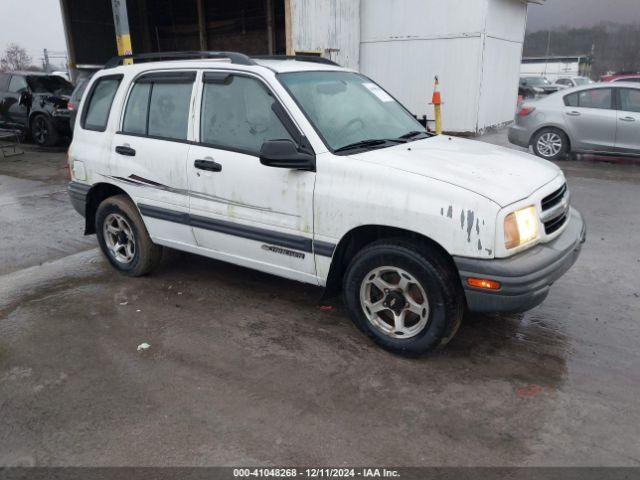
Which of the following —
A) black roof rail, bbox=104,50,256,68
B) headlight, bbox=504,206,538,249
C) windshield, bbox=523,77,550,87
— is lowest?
windshield, bbox=523,77,550,87

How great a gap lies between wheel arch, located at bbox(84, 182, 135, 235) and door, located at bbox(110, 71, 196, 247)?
0.25 metres

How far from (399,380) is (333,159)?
1485 mm

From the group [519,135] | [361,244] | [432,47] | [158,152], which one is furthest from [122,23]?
[432,47]

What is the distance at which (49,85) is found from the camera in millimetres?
14109

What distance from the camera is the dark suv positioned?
1343 cm

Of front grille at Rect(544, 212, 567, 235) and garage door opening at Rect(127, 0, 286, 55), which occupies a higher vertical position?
garage door opening at Rect(127, 0, 286, 55)

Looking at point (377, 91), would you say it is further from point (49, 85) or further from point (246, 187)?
point (49, 85)

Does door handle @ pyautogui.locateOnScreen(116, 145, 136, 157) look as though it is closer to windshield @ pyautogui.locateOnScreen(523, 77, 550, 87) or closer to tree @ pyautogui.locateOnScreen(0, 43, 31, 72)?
windshield @ pyautogui.locateOnScreen(523, 77, 550, 87)

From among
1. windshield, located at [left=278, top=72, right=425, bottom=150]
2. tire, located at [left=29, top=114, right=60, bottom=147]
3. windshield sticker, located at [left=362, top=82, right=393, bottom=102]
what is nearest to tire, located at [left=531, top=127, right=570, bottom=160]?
windshield, located at [left=278, top=72, right=425, bottom=150]

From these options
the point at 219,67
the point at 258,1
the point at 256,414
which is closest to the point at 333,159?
the point at 219,67

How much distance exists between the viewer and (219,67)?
164 inches

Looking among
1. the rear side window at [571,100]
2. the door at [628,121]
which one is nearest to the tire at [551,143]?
the rear side window at [571,100]

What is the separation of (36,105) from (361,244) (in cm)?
1275

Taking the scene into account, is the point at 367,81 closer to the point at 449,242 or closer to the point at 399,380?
the point at 449,242
